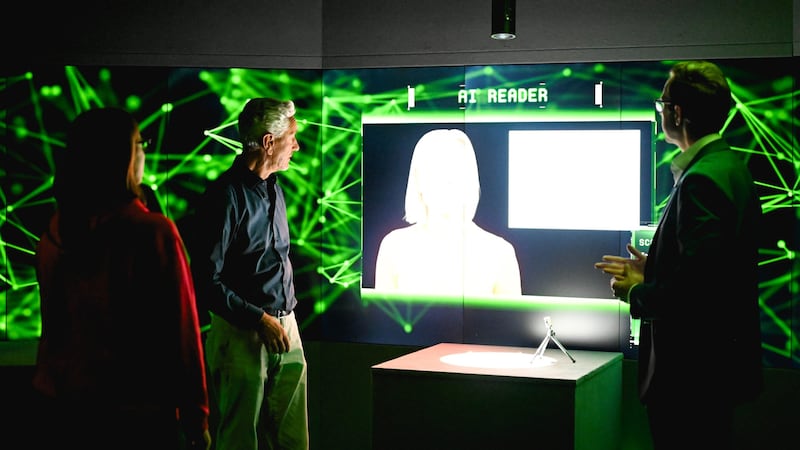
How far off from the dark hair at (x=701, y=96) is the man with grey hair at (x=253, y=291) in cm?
167

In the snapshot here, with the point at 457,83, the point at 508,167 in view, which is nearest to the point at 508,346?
the point at 508,167

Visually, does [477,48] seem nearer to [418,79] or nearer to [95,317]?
[418,79]

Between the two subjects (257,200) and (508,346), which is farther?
(508,346)

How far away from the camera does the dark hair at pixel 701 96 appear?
9.18ft

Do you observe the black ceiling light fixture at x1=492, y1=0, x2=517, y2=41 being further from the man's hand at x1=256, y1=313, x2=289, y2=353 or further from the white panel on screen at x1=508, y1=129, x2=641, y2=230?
the man's hand at x1=256, y1=313, x2=289, y2=353

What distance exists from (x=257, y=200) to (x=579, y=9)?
5.90 feet

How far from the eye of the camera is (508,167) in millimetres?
4527

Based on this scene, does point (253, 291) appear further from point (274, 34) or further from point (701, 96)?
point (701, 96)

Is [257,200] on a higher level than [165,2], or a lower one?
lower

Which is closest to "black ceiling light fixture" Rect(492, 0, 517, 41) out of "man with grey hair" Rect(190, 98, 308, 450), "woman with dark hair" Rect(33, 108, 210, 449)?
"man with grey hair" Rect(190, 98, 308, 450)

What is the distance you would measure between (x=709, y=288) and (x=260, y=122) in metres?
1.93

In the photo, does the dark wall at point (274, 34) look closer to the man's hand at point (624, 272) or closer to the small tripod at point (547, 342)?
the small tripod at point (547, 342)

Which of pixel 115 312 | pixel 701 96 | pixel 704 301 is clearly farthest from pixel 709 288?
pixel 115 312

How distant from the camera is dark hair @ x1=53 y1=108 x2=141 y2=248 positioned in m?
2.29
